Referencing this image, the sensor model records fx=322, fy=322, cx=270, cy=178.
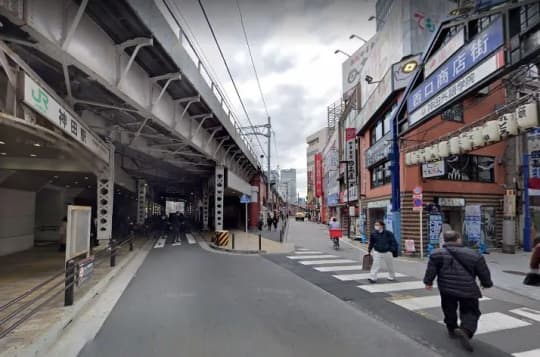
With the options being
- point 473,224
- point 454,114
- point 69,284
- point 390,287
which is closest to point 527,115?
point 390,287

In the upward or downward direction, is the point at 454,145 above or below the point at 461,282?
above

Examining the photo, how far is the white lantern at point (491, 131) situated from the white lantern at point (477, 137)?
0.49ft

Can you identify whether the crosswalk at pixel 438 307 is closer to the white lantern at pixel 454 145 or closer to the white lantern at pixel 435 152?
the white lantern at pixel 454 145

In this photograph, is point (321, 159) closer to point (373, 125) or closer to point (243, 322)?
point (373, 125)

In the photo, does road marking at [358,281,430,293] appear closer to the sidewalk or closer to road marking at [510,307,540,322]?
the sidewalk

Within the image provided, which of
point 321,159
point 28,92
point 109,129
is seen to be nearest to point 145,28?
point 28,92

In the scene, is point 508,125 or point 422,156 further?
point 422,156

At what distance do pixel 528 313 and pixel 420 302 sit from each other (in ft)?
6.24

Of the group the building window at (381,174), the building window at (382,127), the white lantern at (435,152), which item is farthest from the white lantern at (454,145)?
the building window at (382,127)

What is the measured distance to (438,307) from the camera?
21.3ft

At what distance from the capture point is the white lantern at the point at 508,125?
8309 mm

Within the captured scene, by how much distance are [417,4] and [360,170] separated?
423 inches

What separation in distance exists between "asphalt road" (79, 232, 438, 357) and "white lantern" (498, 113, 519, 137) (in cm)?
633

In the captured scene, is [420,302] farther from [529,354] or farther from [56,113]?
[56,113]
